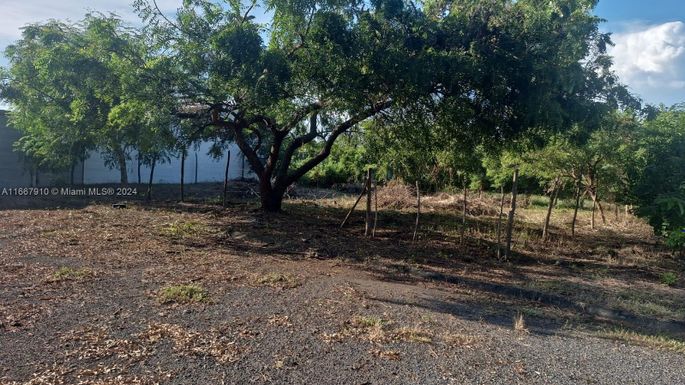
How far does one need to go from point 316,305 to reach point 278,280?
4.59ft

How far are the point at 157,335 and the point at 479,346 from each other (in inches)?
124

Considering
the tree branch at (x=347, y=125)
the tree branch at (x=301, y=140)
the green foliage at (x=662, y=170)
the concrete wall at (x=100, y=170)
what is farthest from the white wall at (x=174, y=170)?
the green foliage at (x=662, y=170)

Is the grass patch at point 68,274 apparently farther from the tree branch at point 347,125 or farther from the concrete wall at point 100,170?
the concrete wall at point 100,170

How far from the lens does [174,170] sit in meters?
28.8

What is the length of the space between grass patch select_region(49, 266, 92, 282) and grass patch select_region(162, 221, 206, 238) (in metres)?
3.86

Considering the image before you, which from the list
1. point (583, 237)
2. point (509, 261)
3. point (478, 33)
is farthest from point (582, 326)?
point (583, 237)

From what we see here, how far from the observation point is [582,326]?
6.88 m

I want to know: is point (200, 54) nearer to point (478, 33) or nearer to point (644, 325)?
point (478, 33)

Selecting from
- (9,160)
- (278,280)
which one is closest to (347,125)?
(278,280)

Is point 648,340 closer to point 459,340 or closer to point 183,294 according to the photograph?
point 459,340

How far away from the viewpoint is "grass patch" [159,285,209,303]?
21.1 feet

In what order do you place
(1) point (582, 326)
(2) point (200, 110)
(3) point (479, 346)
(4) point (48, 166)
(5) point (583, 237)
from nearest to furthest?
(3) point (479, 346), (1) point (582, 326), (2) point (200, 110), (5) point (583, 237), (4) point (48, 166)

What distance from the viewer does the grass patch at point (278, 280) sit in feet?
25.2

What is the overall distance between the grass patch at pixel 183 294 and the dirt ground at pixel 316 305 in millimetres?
32
